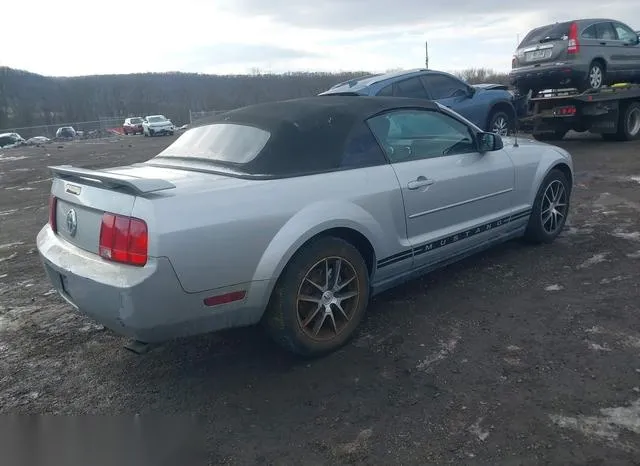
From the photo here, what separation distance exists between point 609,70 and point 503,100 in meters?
3.00

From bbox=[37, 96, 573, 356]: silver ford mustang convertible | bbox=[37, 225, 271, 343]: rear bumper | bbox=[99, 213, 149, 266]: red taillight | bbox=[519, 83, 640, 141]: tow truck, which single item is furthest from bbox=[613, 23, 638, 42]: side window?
bbox=[99, 213, 149, 266]: red taillight

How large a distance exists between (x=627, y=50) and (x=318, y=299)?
11889 millimetres

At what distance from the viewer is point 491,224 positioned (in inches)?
181

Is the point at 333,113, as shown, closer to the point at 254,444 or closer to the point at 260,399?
the point at 260,399

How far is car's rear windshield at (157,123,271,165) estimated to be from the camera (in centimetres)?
356

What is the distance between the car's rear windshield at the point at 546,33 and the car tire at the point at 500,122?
204 centimetres

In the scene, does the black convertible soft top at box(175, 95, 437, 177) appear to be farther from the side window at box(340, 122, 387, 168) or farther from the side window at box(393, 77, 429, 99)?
the side window at box(393, 77, 429, 99)

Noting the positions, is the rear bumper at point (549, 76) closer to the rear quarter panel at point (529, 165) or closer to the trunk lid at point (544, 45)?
the trunk lid at point (544, 45)

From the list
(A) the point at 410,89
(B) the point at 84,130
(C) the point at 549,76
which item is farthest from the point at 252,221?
(B) the point at 84,130

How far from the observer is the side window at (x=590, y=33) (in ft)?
36.8

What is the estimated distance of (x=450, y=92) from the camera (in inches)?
390

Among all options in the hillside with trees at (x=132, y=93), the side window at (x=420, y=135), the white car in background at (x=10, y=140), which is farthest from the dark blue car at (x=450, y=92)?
the hillside with trees at (x=132, y=93)

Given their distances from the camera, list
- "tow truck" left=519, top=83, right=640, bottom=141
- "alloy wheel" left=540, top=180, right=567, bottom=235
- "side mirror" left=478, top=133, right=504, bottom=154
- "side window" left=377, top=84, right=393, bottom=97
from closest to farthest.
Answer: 1. "side mirror" left=478, top=133, right=504, bottom=154
2. "alloy wheel" left=540, top=180, right=567, bottom=235
3. "side window" left=377, top=84, right=393, bottom=97
4. "tow truck" left=519, top=83, right=640, bottom=141

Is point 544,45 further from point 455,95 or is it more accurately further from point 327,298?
point 327,298
